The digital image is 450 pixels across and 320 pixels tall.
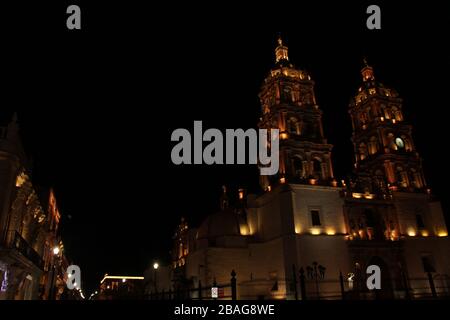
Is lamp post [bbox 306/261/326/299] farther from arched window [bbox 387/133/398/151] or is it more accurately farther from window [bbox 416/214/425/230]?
arched window [bbox 387/133/398/151]

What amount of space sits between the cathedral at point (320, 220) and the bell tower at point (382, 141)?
0.43 feet

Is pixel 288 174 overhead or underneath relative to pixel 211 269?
overhead

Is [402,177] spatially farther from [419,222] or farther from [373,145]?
[419,222]

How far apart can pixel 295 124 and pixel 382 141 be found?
11437 millimetres

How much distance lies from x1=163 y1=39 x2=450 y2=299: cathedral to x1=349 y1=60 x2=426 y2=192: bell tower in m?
0.13

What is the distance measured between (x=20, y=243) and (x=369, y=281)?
99.6ft

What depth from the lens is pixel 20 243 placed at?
22797 millimetres

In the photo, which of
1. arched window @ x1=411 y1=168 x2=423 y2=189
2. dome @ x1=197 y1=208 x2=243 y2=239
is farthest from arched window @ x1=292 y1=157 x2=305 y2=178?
arched window @ x1=411 y1=168 x2=423 y2=189

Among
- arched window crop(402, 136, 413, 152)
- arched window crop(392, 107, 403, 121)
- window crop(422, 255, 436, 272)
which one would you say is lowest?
window crop(422, 255, 436, 272)

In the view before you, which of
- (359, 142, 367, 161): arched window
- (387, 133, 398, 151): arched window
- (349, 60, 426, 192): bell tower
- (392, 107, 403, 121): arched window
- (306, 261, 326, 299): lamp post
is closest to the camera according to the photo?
(306, 261, 326, 299): lamp post

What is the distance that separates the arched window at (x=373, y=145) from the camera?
48.1 meters

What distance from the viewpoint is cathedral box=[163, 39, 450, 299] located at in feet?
119

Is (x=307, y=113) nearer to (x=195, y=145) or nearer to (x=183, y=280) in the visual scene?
(x=195, y=145)
